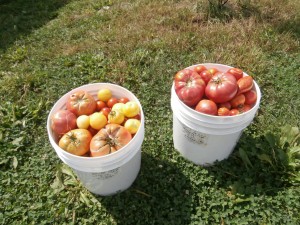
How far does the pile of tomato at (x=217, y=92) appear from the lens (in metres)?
2.52

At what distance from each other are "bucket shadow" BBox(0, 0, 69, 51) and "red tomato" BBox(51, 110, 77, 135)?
111 inches

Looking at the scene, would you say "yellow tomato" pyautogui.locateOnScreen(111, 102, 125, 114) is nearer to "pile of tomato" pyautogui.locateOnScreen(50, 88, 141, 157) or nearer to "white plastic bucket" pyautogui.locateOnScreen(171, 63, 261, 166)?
"pile of tomato" pyautogui.locateOnScreen(50, 88, 141, 157)

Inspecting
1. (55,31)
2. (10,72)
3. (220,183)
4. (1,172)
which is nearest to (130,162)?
(220,183)

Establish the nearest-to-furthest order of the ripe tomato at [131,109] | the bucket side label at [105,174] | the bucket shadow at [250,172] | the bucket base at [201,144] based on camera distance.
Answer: the bucket side label at [105,174] → the ripe tomato at [131,109] → the bucket base at [201,144] → the bucket shadow at [250,172]

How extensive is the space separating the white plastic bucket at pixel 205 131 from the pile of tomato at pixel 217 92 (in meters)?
0.08

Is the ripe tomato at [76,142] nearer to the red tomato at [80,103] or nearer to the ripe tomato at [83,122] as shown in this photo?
the ripe tomato at [83,122]

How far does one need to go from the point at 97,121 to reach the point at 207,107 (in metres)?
0.93

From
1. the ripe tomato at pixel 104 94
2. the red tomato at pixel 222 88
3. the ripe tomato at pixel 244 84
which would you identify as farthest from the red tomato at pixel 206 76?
the ripe tomato at pixel 104 94

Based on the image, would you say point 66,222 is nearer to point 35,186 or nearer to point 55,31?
point 35,186

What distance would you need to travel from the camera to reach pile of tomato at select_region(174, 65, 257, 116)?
8.25ft

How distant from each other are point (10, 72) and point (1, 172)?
172 cm

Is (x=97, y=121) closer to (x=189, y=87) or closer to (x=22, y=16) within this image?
(x=189, y=87)

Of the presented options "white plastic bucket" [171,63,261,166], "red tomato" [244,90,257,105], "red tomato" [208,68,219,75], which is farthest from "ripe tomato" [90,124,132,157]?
"red tomato" [244,90,257,105]

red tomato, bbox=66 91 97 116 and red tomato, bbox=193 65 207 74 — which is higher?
red tomato, bbox=193 65 207 74
